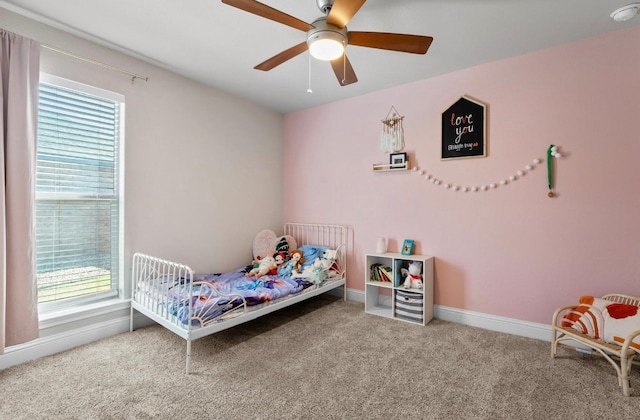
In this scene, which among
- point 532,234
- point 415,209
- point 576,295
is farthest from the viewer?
point 415,209

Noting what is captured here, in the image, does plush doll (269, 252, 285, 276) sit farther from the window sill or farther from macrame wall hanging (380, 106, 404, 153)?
macrame wall hanging (380, 106, 404, 153)

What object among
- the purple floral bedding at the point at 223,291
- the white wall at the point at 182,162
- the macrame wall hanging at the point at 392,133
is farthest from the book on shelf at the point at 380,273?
the white wall at the point at 182,162

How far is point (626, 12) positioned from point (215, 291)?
11.2ft

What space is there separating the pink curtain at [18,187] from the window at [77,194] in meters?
0.20

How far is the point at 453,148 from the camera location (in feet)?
10.1

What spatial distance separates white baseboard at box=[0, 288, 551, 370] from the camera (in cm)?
220

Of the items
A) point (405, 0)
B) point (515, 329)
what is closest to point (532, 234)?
point (515, 329)

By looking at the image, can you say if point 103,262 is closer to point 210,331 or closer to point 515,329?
point 210,331

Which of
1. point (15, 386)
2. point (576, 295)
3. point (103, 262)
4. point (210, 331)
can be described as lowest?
point (15, 386)

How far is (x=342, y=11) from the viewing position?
1678 millimetres

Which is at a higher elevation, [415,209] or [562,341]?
[415,209]

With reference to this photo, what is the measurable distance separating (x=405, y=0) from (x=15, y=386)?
352cm

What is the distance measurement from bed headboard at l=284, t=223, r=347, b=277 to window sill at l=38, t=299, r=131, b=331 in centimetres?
214

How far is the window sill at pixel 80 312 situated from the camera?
Answer: 2328mm
